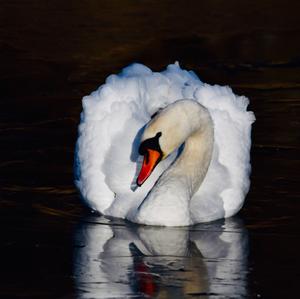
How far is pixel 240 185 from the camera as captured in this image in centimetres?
1105

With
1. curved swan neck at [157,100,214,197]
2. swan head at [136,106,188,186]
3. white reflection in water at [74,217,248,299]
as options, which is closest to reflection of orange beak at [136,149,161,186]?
swan head at [136,106,188,186]

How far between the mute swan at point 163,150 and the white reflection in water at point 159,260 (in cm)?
17

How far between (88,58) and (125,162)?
22.0 ft

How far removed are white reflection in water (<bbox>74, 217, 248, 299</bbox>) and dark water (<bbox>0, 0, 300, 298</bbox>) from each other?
0.04 feet

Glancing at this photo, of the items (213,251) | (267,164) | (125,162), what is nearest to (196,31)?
(267,164)

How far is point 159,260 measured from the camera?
372 inches

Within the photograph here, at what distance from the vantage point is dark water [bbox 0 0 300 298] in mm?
8969

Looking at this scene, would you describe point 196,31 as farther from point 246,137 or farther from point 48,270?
point 48,270

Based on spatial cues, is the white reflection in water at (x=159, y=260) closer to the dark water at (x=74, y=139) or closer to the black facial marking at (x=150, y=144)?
the dark water at (x=74, y=139)

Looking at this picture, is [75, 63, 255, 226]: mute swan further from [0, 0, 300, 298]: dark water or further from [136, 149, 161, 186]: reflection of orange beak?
[0, 0, 300, 298]: dark water

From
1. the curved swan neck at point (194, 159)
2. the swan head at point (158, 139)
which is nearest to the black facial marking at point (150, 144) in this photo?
the swan head at point (158, 139)

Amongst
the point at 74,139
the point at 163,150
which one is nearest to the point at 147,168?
the point at 163,150

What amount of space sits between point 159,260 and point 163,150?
87 cm

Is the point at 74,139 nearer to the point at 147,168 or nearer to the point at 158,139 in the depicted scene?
the point at 147,168
